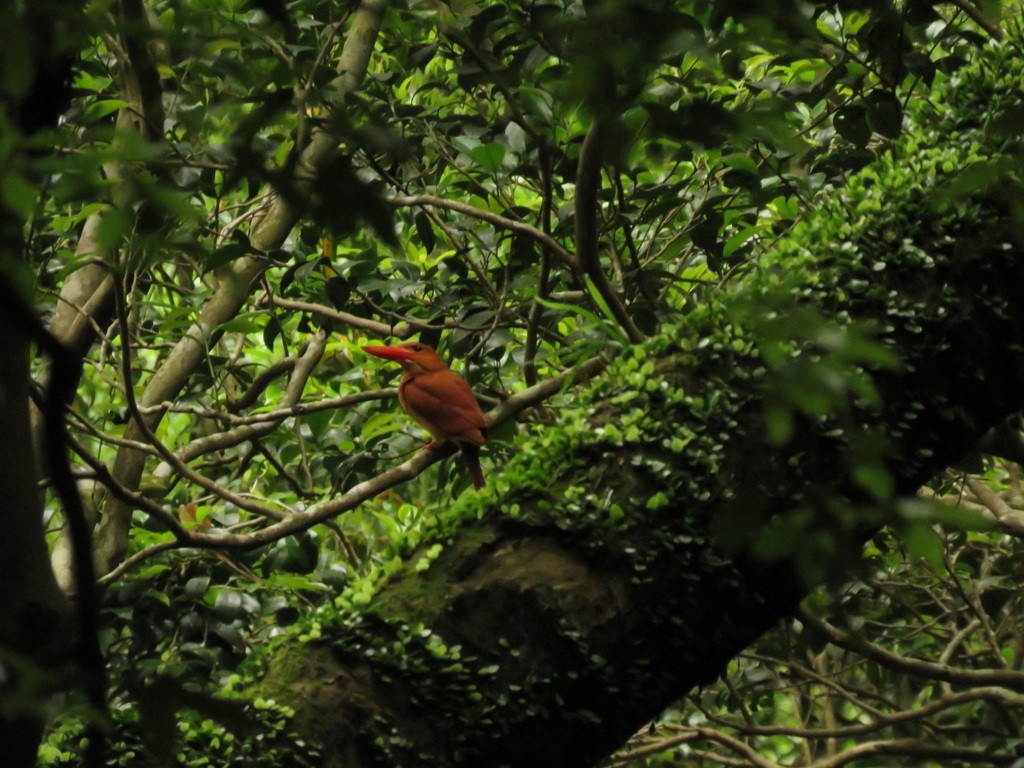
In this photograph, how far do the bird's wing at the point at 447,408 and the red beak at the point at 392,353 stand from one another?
18cm

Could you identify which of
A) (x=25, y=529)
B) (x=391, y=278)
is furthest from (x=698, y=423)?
(x=391, y=278)

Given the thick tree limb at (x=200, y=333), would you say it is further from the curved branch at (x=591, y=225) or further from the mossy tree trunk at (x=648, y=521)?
the mossy tree trunk at (x=648, y=521)

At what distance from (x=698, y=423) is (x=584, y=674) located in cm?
45

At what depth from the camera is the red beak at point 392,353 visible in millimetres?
3109

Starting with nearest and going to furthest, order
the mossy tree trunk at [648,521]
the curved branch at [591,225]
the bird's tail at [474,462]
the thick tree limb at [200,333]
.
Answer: the mossy tree trunk at [648,521] → the curved branch at [591,225] → the thick tree limb at [200,333] → the bird's tail at [474,462]

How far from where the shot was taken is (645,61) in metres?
0.79

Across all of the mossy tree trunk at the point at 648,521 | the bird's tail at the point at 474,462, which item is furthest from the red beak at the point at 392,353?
the mossy tree trunk at the point at 648,521

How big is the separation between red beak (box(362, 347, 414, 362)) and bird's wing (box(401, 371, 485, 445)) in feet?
0.58

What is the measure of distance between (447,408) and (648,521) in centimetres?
A: 129

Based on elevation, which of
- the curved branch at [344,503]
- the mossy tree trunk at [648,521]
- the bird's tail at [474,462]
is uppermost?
the bird's tail at [474,462]

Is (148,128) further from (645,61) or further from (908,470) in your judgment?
(645,61)

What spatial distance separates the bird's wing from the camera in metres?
2.81

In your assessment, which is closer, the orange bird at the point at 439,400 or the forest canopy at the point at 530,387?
the forest canopy at the point at 530,387

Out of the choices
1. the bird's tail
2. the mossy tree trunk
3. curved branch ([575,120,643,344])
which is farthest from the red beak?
the mossy tree trunk
